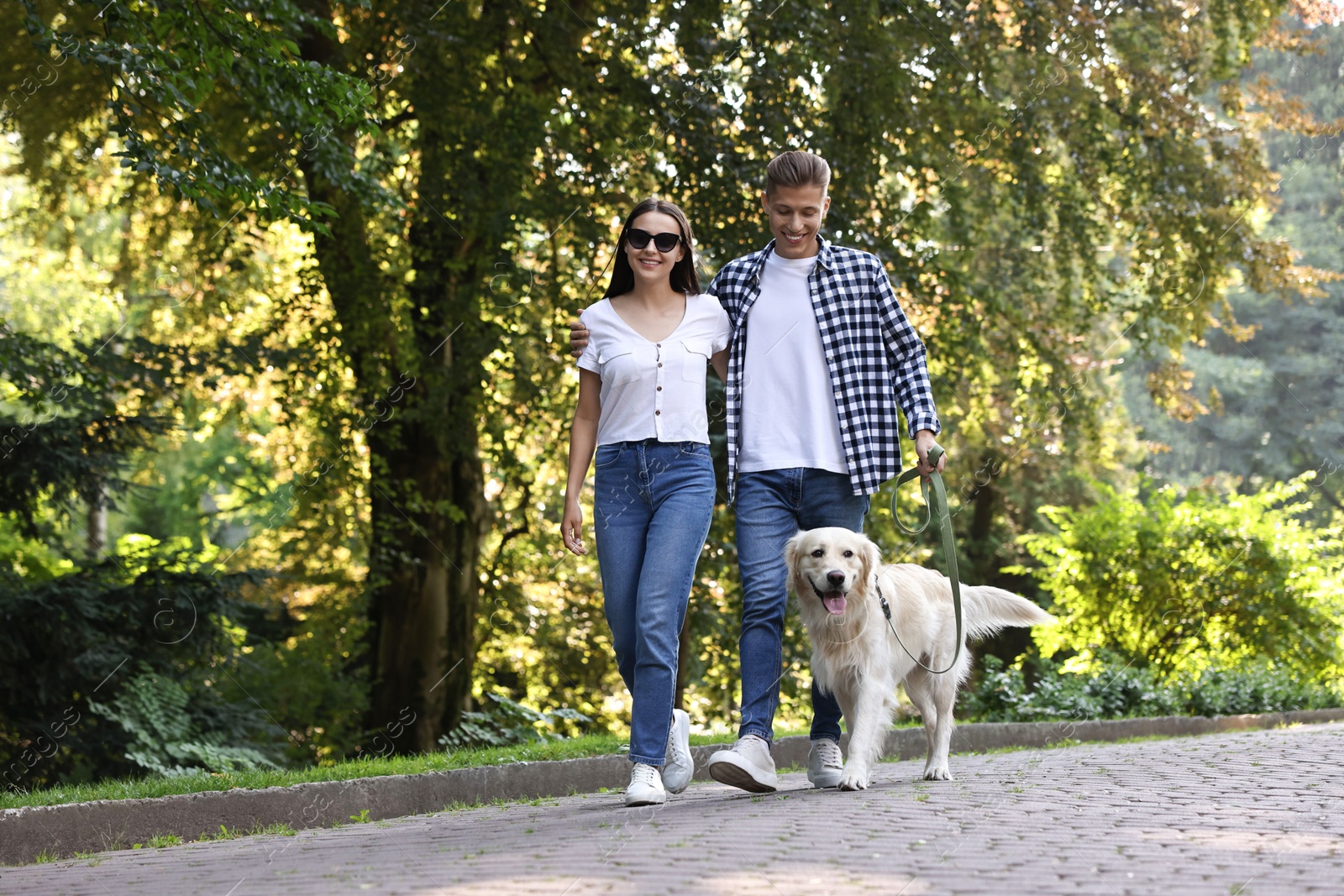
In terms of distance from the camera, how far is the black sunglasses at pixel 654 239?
5098 mm

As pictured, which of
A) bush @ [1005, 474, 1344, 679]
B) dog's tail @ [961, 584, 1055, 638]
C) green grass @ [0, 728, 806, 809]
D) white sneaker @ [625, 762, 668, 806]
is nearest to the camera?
white sneaker @ [625, 762, 668, 806]

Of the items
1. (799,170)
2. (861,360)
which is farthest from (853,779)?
(799,170)

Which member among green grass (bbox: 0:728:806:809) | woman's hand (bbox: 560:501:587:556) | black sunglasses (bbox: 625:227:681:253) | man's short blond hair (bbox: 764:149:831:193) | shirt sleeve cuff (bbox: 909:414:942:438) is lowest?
green grass (bbox: 0:728:806:809)

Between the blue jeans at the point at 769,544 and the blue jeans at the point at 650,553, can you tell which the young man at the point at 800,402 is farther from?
the blue jeans at the point at 650,553

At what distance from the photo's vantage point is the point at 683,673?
13.0m

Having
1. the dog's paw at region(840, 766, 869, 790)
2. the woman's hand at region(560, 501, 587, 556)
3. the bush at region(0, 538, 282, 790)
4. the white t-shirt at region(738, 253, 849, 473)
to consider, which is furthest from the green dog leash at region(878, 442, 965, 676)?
the bush at region(0, 538, 282, 790)

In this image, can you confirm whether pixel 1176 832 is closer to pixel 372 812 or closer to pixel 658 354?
pixel 658 354

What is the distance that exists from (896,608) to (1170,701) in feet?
24.1

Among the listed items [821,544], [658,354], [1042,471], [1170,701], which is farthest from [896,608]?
[1042,471]

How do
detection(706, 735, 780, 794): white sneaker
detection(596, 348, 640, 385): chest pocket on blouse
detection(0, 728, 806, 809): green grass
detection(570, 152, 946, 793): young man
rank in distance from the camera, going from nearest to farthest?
detection(706, 735, 780, 794): white sneaker < detection(596, 348, 640, 385): chest pocket on blouse < detection(570, 152, 946, 793): young man < detection(0, 728, 806, 809): green grass

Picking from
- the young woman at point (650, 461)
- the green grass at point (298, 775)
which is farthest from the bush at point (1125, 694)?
the young woman at point (650, 461)

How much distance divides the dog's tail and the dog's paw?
1.51 meters

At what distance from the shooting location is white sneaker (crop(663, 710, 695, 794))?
16.4ft

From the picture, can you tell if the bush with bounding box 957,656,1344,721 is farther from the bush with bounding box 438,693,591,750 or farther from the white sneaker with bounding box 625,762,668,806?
the white sneaker with bounding box 625,762,668,806
